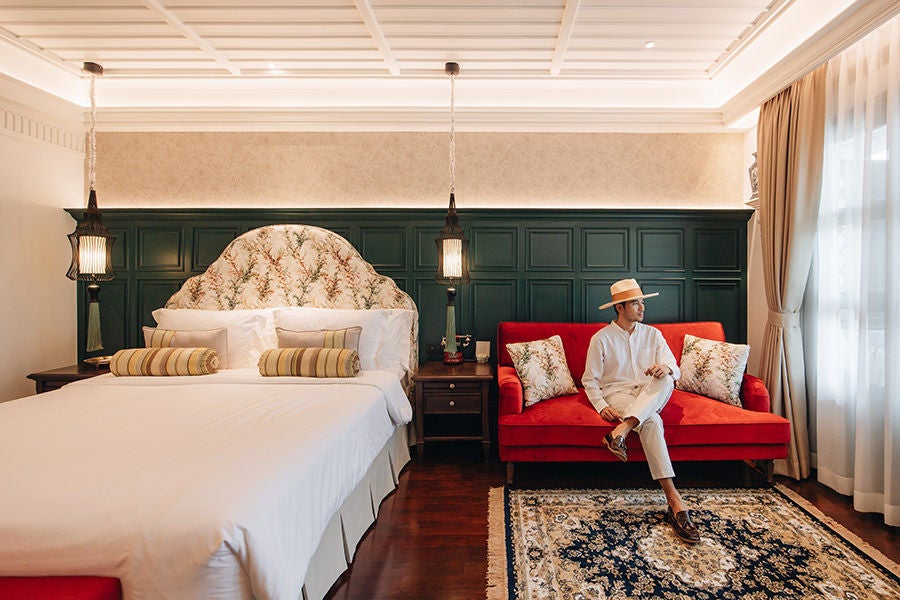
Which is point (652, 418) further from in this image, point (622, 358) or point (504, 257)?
point (504, 257)

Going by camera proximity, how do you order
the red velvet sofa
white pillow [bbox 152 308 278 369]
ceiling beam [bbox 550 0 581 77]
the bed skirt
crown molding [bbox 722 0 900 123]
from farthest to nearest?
white pillow [bbox 152 308 278 369] → the red velvet sofa → ceiling beam [bbox 550 0 581 77] → crown molding [bbox 722 0 900 123] → the bed skirt

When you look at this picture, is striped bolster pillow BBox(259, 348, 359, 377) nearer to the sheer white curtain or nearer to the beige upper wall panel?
the beige upper wall panel

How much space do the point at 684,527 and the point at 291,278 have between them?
10.8ft

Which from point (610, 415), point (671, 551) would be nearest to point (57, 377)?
point (610, 415)

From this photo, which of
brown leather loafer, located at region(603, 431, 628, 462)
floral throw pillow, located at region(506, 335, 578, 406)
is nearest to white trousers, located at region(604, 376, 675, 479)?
brown leather loafer, located at region(603, 431, 628, 462)

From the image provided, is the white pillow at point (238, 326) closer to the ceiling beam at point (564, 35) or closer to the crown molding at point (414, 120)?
the crown molding at point (414, 120)

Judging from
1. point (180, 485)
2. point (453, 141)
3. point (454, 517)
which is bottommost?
point (454, 517)

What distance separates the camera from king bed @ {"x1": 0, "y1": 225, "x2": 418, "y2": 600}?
4.34ft

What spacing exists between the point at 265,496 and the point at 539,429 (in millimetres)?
1900

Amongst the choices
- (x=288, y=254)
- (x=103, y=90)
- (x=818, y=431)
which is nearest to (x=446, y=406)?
(x=288, y=254)

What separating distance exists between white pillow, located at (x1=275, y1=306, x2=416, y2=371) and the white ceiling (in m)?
1.67

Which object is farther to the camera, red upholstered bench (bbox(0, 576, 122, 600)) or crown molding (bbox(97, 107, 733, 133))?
crown molding (bbox(97, 107, 733, 133))

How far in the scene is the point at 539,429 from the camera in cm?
300

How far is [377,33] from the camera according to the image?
314 cm
